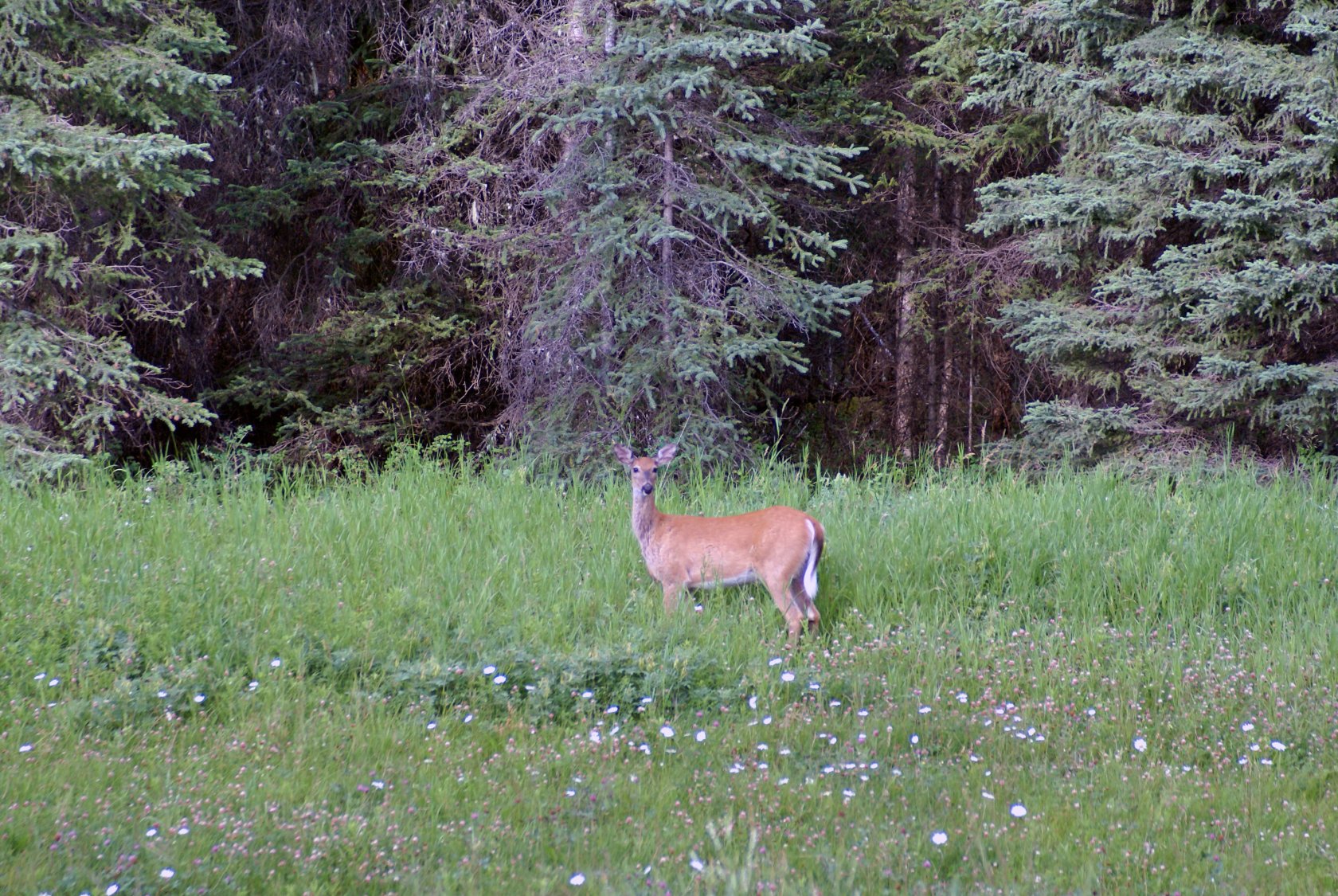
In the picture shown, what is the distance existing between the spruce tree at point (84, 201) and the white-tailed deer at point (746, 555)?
452 cm

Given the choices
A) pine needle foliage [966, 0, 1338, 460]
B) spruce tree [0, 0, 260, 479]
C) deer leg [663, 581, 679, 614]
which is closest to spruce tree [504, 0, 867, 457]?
pine needle foliage [966, 0, 1338, 460]

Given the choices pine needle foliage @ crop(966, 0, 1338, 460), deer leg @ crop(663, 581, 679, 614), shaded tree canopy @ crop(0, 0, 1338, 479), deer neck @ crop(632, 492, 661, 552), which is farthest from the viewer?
shaded tree canopy @ crop(0, 0, 1338, 479)

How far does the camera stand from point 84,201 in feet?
32.8

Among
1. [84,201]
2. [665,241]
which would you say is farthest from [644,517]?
[84,201]

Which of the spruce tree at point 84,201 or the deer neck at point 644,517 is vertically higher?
the spruce tree at point 84,201

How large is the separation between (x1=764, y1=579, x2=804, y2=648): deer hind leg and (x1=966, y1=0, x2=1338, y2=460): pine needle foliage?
450 cm

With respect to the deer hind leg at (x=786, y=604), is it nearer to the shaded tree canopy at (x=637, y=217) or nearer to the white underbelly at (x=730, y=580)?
the white underbelly at (x=730, y=580)

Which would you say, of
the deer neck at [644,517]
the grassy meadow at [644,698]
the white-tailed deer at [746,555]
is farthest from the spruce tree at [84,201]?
the white-tailed deer at [746,555]

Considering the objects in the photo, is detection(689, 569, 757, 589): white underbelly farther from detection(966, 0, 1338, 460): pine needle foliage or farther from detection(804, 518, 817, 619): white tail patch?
detection(966, 0, 1338, 460): pine needle foliage

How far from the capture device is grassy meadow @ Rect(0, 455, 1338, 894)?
160 inches

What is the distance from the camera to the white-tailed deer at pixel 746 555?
21.5 feet

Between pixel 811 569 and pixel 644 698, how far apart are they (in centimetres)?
152

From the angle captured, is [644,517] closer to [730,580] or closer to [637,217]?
[730,580]

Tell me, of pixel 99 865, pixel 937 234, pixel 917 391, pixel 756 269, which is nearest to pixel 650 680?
pixel 99 865
